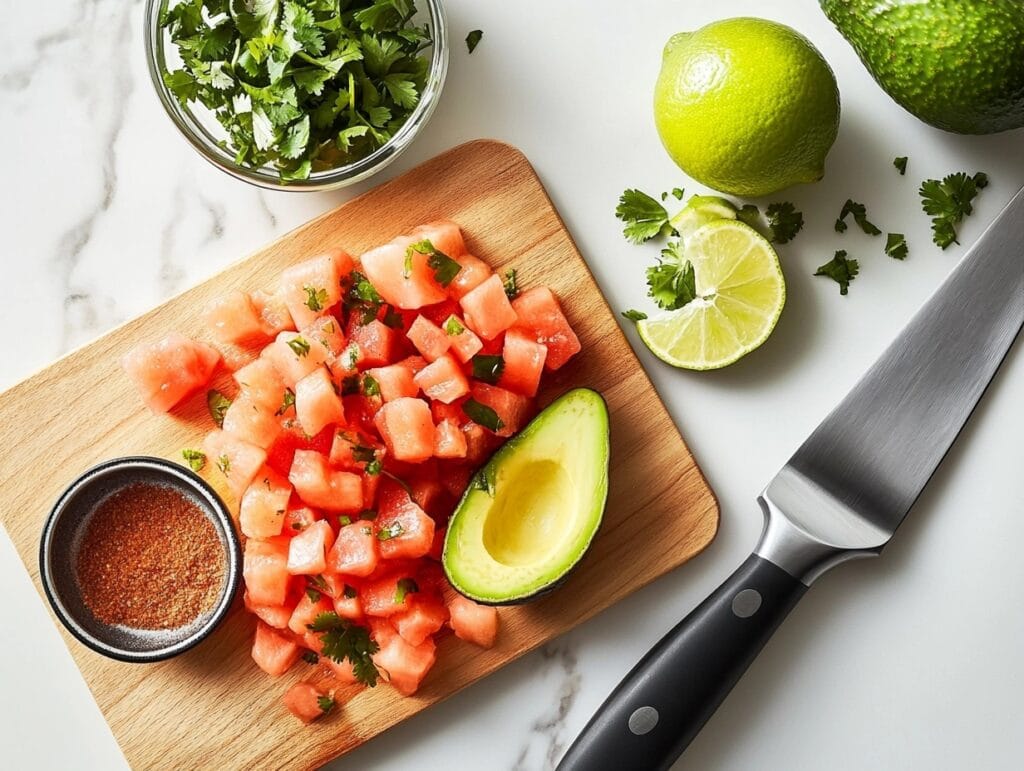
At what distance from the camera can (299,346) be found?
1.51m

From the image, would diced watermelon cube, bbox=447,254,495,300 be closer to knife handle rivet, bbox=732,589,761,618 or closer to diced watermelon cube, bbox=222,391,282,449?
diced watermelon cube, bbox=222,391,282,449

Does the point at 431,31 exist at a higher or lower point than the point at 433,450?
higher

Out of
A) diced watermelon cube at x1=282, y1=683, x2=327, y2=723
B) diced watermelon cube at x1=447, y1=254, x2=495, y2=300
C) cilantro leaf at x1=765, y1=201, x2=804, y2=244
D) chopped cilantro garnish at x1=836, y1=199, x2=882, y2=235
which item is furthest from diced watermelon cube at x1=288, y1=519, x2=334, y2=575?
chopped cilantro garnish at x1=836, y1=199, x2=882, y2=235

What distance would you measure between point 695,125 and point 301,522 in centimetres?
90

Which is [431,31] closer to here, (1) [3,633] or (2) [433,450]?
(2) [433,450]

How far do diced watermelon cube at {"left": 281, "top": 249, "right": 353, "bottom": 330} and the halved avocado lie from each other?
38 cm

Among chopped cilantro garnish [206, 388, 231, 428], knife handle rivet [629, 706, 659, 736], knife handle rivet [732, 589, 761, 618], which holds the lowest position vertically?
knife handle rivet [629, 706, 659, 736]

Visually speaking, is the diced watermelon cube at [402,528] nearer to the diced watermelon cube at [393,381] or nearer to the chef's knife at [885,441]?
the diced watermelon cube at [393,381]

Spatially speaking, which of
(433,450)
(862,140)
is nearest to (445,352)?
(433,450)

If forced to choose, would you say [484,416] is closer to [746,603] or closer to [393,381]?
[393,381]

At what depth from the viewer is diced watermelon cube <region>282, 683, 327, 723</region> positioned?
5.25 ft

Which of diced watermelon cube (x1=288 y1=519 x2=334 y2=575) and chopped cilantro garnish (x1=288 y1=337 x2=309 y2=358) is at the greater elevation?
chopped cilantro garnish (x1=288 y1=337 x2=309 y2=358)

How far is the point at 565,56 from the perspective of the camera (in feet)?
5.57

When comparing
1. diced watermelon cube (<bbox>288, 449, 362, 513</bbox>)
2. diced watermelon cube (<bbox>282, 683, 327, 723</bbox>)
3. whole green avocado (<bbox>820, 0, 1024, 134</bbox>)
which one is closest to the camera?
whole green avocado (<bbox>820, 0, 1024, 134</bbox>)
